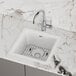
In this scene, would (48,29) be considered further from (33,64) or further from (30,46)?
(33,64)

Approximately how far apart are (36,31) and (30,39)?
0.13m

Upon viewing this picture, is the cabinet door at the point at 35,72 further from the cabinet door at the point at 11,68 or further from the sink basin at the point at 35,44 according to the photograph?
the sink basin at the point at 35,44

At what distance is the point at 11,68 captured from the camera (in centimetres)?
198

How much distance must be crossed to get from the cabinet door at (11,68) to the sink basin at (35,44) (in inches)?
5.3

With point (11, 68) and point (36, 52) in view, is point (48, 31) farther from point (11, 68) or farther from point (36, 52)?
point (11, 68)

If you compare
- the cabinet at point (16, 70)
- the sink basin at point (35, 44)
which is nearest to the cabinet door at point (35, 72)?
the cabinet at point (16, 70)

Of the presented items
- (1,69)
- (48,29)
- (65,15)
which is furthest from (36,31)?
(1,69)

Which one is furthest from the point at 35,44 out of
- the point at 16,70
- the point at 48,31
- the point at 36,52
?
the point at 16,70

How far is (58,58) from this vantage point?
1882 millimetres

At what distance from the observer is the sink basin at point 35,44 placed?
2086 mm

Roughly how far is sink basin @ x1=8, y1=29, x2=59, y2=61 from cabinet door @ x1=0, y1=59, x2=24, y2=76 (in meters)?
0.14

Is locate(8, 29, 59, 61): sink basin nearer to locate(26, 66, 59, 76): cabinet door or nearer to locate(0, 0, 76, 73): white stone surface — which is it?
locate(0, 0, 76, 73): white stone surface

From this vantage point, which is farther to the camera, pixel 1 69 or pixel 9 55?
pixel 1 69

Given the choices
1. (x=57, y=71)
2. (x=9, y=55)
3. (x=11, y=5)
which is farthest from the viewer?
(x=11, y=5)
